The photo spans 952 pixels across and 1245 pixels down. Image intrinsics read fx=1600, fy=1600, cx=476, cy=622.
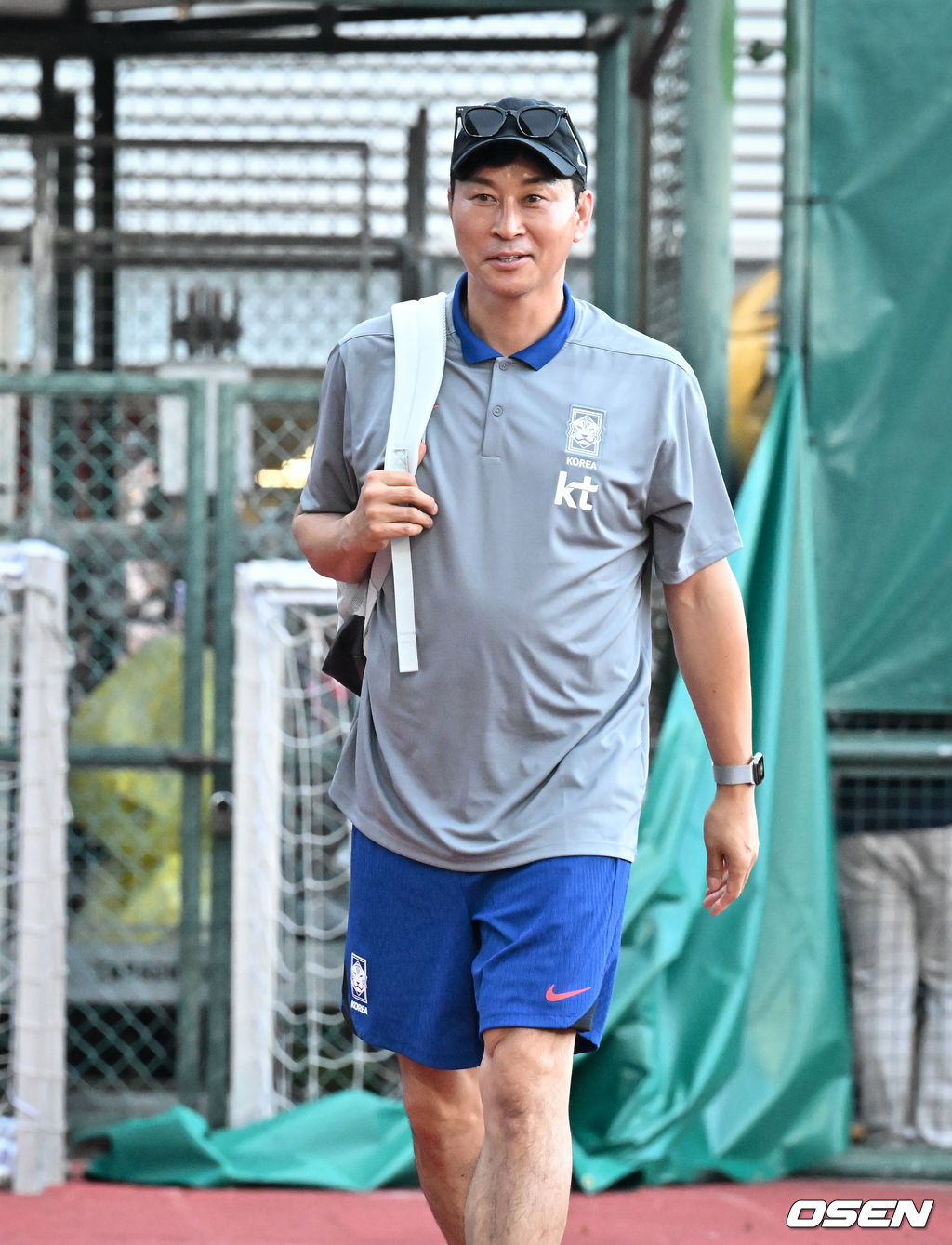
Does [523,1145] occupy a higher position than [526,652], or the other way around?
[526,652]

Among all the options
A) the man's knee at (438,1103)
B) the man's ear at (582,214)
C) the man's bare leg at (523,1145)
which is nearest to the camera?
the man's bare leg at (523,1145)

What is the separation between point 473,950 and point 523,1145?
13.5 inches

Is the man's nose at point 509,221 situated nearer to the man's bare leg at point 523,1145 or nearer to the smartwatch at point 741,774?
the smartwatch at point 741,774

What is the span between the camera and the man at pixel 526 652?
2.52 meters

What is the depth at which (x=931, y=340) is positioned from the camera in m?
4.41

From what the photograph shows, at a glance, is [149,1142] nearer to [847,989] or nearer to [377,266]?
[847,989]

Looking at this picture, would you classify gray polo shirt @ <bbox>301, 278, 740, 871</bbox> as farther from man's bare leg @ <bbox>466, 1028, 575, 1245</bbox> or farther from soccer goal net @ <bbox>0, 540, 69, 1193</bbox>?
soccer goal net @ <bbox>0, 540, 69, 1193</bbox>

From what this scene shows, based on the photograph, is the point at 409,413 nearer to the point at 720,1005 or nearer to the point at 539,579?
the point at 539,579

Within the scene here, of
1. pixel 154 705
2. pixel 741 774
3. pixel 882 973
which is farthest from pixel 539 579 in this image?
pixel 154 705

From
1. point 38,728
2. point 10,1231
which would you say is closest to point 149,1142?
point 10,1231

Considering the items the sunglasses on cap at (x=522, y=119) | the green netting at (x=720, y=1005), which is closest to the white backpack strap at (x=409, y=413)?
the sunglasses on cap at (x=522, y=119)

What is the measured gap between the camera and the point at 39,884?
166 inches

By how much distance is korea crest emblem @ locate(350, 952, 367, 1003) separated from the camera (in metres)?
2.79

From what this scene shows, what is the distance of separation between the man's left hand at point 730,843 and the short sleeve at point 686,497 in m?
0.39
